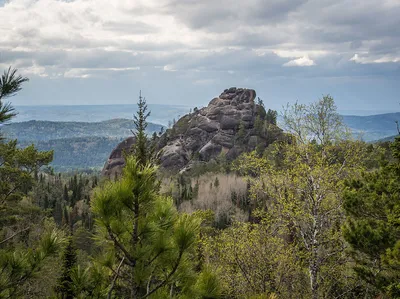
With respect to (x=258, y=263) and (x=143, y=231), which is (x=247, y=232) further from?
(x=143, y=231)

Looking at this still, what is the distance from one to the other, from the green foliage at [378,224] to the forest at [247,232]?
30mm

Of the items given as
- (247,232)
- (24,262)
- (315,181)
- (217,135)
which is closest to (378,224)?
(315,181)

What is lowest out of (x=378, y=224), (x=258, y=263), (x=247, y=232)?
(x=258, y=263)

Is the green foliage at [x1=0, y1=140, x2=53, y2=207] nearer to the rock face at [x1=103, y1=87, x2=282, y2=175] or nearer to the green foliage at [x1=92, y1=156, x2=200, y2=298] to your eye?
the green foliage at [x1=92, y1=156, x2=200, y2=298]

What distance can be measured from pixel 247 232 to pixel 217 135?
10984 centimetres

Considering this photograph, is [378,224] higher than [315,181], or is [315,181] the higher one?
[315,181]

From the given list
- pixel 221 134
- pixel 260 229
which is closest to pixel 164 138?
pixel 221 134

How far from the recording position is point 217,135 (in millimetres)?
122312

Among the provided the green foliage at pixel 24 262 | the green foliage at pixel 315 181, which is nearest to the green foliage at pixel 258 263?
the green foliage at pixel 315 181

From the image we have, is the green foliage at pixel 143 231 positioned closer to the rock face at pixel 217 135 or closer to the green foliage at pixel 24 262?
the green foliage at pixel 24 262

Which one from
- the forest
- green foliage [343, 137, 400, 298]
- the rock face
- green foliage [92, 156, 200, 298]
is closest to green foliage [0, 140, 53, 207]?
the forest

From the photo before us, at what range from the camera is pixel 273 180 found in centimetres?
1270

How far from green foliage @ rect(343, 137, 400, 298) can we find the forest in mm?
30

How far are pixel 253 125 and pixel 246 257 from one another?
112 m
